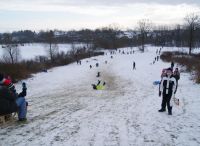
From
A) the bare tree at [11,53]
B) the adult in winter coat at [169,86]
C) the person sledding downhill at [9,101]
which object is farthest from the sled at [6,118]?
the bare tree at [11,53]

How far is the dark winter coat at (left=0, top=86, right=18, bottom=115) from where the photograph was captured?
1130cm

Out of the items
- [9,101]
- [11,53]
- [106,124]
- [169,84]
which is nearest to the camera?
[9,101]

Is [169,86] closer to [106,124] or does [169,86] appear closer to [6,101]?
[106,124]

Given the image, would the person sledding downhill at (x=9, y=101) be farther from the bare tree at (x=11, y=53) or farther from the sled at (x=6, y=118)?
the bare tree at (x=11, y=53)

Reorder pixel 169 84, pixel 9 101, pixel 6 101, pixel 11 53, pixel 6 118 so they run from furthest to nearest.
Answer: pixel 11 53
pixel 169 84
pixel 6 118
pixel 9 101
pixel 6 101

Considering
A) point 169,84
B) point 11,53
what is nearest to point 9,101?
point 169,84

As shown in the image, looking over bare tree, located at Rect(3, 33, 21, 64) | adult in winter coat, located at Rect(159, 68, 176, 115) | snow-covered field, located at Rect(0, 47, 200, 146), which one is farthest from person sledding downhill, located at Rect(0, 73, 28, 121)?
bare tree, located at Rect(3, 33, 21, 64)

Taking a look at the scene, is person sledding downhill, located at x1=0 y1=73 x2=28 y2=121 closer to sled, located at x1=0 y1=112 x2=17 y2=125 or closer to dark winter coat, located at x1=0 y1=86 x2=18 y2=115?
dark winter coat, located at x1=0 y1=86 x2=18 y2=115

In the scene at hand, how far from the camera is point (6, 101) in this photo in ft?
37.3

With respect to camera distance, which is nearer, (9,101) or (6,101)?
(6,101)

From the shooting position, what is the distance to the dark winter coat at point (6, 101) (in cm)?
1130

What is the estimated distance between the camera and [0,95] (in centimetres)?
1124

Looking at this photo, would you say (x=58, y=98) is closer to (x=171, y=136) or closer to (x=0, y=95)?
(x=0, y=95)

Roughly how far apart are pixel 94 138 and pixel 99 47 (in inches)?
4610
